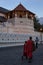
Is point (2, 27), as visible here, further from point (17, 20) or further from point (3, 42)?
point (17, 20)

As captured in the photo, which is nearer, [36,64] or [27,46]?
[36,64]

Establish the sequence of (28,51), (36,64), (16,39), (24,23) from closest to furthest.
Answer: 1. (36,64)
2. (28,51)
3. (16,39)
4. (24,23)

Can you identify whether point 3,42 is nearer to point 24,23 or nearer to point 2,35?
point 2,35

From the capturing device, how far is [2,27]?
46938 millimetres

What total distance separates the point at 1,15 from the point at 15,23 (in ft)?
37.8

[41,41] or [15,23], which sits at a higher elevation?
[15,23]

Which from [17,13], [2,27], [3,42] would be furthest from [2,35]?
[17,13]

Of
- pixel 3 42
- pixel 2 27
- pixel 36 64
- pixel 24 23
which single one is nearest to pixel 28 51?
pixel 36 64

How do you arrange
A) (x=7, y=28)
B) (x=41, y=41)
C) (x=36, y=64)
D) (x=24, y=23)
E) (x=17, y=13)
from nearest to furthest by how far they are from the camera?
(x=36, y=64) → (x=7, y=28) → (x=41, y=41) → (x=24, y=23) → (x=17, y=13)

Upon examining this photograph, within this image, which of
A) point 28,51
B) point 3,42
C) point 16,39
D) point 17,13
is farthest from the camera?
point 17,13

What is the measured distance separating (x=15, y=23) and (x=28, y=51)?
51169mm

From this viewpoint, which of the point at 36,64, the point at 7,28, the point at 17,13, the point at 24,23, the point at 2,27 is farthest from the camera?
the point at 17,13

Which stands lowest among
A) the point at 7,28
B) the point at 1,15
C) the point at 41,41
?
the point at 41,41

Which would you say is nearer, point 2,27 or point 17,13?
point 2,27
